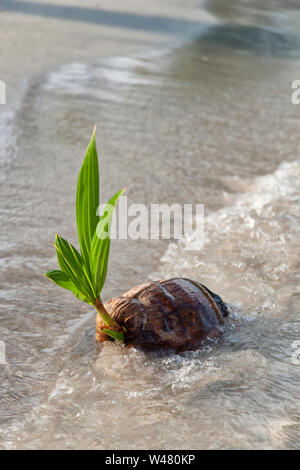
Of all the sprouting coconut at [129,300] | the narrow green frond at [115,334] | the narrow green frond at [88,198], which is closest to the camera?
the narrow green frond at [88,198]

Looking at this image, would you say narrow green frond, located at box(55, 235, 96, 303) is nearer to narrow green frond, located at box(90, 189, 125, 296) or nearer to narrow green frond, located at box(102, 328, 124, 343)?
narrow green frond, located at box(90, 189, 125, 296)

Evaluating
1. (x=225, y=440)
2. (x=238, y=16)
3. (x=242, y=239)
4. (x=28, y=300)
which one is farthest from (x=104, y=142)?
(x=238, y=16)

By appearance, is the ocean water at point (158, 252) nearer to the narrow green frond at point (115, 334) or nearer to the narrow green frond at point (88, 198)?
the narrow green frond at point (115, 334)

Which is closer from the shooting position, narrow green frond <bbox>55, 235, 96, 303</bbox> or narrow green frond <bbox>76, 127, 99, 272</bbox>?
narrow green frond <bbox>76, 127, 99, 272</bbox>

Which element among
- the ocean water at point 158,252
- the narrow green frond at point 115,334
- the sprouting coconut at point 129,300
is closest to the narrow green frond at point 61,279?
the sprouting coconut at point 129,300

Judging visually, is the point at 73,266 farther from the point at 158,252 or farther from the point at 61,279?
the point at 158,252

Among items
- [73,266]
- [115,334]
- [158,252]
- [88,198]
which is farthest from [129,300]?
[158,252]

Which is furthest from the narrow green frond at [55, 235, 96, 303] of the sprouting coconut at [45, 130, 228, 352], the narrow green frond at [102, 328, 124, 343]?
the narrow green frond at [102, 328, 124, 343]
